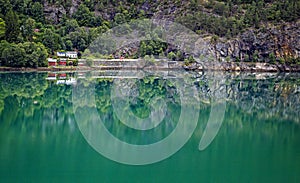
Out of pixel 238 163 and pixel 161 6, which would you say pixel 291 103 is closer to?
pixel 238 163

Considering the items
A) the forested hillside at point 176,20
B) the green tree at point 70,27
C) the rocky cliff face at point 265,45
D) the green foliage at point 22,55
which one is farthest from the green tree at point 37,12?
the rocky cliff face at point 265,45

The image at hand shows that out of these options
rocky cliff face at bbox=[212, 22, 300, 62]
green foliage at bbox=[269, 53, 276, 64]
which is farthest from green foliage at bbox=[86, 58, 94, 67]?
green foliage at bbox=[269, 53, 276, 64]

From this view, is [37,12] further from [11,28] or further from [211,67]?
[211,67]

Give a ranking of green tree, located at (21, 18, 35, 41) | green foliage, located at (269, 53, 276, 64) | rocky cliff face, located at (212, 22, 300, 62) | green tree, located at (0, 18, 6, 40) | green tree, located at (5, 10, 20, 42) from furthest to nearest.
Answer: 1. rocky cliff face, located at (212, 22, 300, 62)
2. green foliage, located at (269, 53, 276, 64)
3. green tree, located at (21, 18, 35, 41)
4. green tree, located at (5, 10, 20, 42)
5. green tree, located at (0, 18, 6, 40)

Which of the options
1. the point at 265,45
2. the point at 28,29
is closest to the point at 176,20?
the point at 265,45

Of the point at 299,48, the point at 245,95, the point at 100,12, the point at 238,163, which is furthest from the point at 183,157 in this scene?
the point at 100,12

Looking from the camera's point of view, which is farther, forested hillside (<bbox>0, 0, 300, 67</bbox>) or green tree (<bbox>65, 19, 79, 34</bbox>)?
green tree (<bbox>65, 19, 79, 34</bbox>)

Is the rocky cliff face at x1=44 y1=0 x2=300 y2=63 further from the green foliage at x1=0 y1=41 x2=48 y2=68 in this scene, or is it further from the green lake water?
the green lake water

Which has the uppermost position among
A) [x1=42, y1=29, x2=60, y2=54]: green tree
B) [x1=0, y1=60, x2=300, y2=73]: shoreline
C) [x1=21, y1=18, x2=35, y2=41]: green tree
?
[x1=21, y1=18, x2=35, y2=41]: green tree
